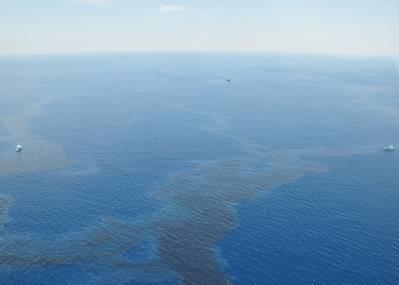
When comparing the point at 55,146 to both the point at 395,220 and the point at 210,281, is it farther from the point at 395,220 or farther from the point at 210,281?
the point at 395,220

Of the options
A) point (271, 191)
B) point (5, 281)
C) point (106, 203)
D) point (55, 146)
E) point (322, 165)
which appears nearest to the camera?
point (5, 281)

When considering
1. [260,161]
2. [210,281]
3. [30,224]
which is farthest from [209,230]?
[260,161]

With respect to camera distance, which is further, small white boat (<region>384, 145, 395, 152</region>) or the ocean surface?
small white boat (<region>384, 145, 395, 152</region>)

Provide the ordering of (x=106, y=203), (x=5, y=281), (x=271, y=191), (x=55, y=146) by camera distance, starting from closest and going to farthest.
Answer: (x=5, y=281), (x=106, y=203), (x=271, y=191), (x=55, y=146)

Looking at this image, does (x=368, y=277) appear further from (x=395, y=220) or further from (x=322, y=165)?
(x=322, y=165)

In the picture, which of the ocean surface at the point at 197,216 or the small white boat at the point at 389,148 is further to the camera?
the small white boat at the point at 389,148

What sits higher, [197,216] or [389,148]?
[389,148]

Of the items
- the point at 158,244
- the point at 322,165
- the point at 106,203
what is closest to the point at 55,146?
the point at 106,203

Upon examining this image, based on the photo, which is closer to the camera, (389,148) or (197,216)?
(197,216)

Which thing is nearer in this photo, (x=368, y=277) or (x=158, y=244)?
(x=368, y=277)
